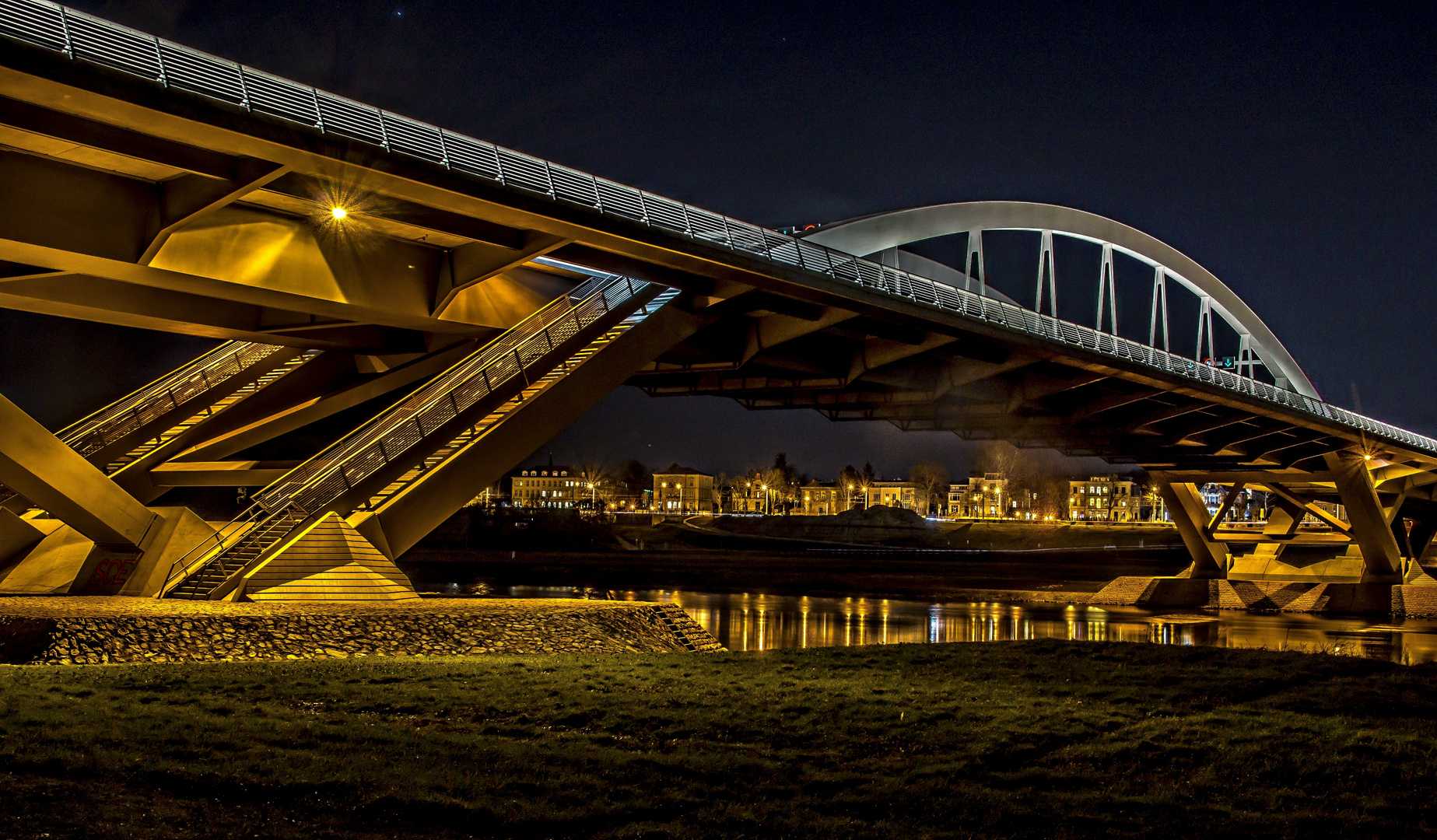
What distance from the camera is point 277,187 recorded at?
19.7 m

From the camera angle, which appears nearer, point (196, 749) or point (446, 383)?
point (196, 749)

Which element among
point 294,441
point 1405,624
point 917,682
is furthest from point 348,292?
point 1405,624

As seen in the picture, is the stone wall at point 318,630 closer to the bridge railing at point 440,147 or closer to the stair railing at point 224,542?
the stair railing at point 224,542

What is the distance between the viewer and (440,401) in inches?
961

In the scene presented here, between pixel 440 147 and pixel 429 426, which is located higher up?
pixel 440 147

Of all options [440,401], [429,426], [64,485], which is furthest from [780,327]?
[64,485]

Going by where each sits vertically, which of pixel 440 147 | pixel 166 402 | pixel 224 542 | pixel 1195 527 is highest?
pixel 440 147

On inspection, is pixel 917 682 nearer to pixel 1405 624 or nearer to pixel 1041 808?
pixel 1041 808

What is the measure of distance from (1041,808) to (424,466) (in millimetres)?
17727

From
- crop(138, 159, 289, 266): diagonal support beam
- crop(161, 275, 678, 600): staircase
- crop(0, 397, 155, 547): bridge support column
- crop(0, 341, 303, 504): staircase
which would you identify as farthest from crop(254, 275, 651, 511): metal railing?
crop(0, 341, 303, 504): staircase

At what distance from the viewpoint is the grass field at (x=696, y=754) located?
7.76 meters

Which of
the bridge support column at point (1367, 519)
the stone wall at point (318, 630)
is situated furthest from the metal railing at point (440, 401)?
the bridge support column at point (1367, 519)

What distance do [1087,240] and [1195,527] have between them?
18.9m

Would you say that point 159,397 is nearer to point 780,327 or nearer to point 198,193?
point 198,193
